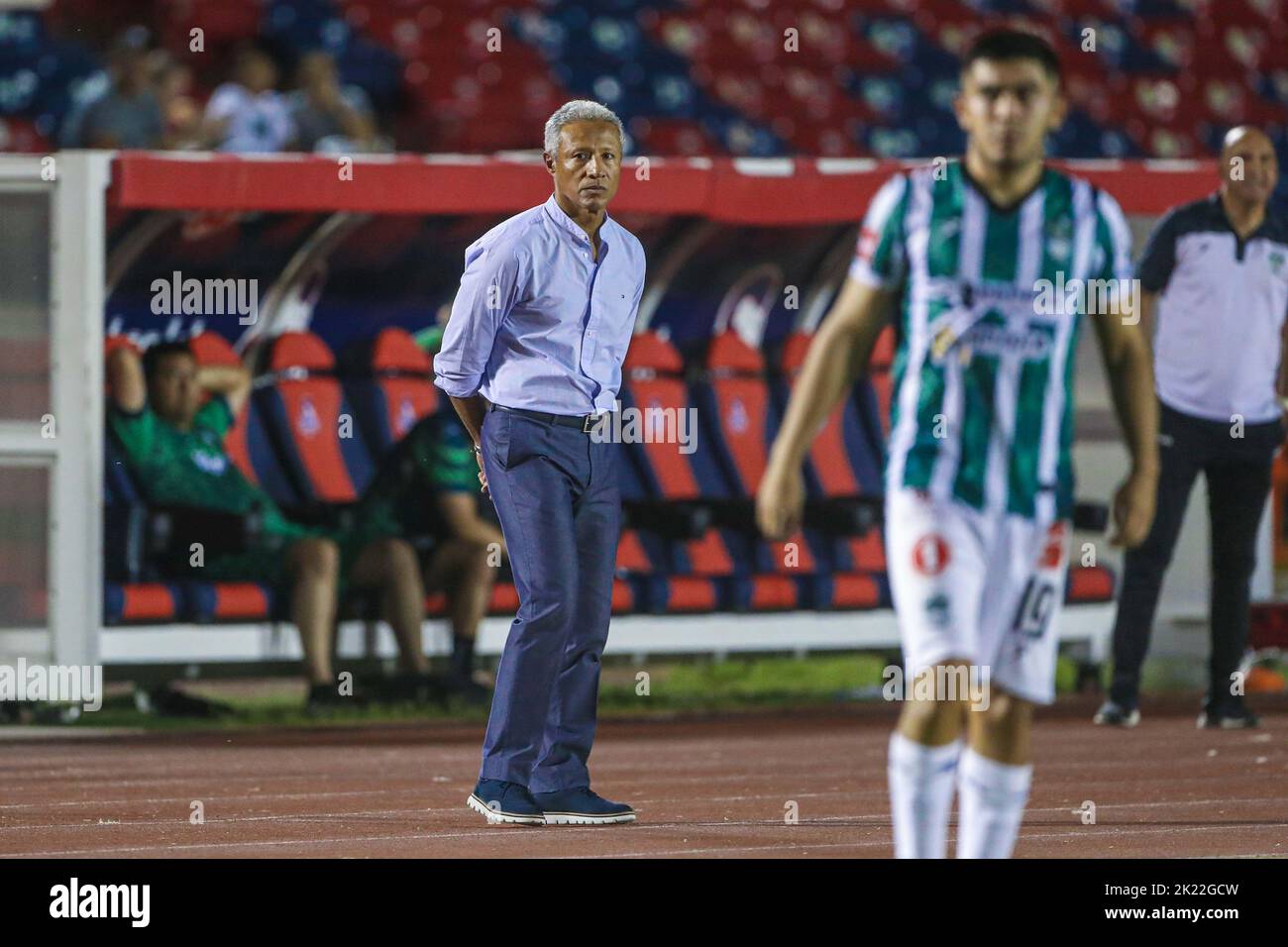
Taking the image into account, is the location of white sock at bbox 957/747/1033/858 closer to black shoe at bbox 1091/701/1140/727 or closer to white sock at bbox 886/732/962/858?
white sock at bbox 886/732/962/858

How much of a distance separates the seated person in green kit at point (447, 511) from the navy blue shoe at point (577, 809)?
3828 mm

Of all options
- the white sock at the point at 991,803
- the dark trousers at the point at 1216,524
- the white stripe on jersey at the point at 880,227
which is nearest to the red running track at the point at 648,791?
the dark trousers at the point at 1216,524

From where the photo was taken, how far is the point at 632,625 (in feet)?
35.4

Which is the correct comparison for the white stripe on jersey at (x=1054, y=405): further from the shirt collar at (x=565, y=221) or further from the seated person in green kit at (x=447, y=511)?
the seated person in green kit at (x=447, y=511)

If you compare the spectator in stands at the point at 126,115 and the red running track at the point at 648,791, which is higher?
the spectator in stands at the point at 126,115

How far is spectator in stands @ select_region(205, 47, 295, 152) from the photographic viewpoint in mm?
14727

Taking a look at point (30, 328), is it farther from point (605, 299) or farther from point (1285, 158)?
point (1285, 158)

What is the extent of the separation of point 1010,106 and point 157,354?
6556mm

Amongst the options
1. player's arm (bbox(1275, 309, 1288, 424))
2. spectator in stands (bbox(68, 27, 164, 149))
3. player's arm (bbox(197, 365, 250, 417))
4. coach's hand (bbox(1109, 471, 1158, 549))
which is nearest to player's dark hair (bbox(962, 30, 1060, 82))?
coach's hand (bbox(1109, 471, 1158, 549))

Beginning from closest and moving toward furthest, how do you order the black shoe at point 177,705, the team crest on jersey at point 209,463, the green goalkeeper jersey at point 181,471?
the green goalkeeper jersey at point 181,471
the team crest on jersey at point 209,463
the black shoe at point 177,705

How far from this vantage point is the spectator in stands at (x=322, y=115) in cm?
1499

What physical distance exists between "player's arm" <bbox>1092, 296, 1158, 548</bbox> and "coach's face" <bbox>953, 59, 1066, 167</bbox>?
360mm

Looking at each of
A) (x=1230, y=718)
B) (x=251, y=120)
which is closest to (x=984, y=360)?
(x=1230, y=718)

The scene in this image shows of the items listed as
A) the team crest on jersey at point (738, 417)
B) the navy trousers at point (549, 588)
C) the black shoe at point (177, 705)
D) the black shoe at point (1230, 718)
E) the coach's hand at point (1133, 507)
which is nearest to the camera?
the coach's hand at point (1133, 507)
